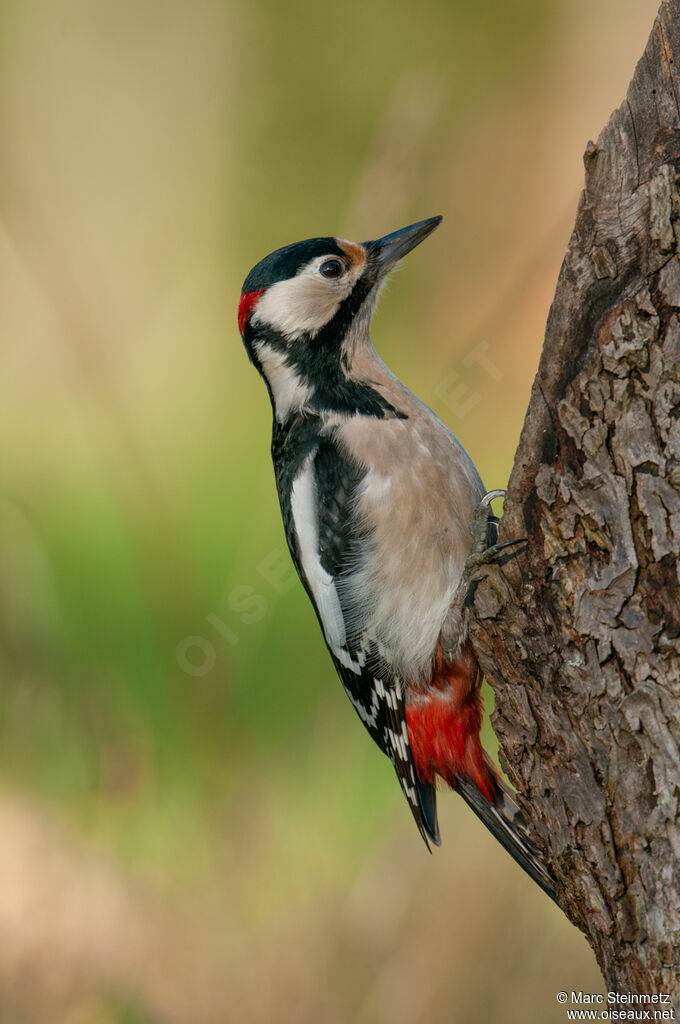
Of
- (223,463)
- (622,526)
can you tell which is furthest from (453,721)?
(223,463)

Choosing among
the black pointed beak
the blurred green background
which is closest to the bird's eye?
the black pointed beak

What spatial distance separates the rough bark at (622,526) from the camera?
53.2 inches

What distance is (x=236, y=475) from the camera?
12.1 feet

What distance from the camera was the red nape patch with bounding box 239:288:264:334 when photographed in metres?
2.47

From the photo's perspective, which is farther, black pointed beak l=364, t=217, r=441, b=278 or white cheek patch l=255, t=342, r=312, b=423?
black pointed beak l=364, t=217, r=441, b=278

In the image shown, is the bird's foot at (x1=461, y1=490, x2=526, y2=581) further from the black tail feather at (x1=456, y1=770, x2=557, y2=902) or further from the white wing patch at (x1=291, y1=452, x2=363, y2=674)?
the black tail feather at (x1=456, y1=770, x2=557, y2=902)

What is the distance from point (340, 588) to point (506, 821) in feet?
2.25

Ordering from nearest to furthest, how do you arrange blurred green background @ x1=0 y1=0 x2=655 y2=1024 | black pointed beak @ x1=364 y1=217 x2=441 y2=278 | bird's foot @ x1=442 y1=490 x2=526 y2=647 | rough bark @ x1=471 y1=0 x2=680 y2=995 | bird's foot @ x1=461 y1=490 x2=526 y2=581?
rough bark @ x1=471 y1=0 x2=680 y2=995 < bird's foot @ x1=461 y1=490 x2=526 y2=581 < bird's foot @ x1=442 y1=490 x2=526 y2=647 < black pointed beak @ x1=364 y1=217 x2=441 y2=278 < blurred green background @ x1=0 y1=0 x2=655 y2=1024

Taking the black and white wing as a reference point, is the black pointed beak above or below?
above

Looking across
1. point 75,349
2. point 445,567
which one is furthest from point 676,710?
point 75,349

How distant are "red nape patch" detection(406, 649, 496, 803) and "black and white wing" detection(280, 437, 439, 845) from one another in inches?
2.1

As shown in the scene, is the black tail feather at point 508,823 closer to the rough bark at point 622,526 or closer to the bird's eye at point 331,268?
the rough bark at point 622,526

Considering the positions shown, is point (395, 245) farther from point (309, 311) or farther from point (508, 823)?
point (508, 823)

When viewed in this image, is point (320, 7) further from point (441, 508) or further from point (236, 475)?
point (441, 508)
